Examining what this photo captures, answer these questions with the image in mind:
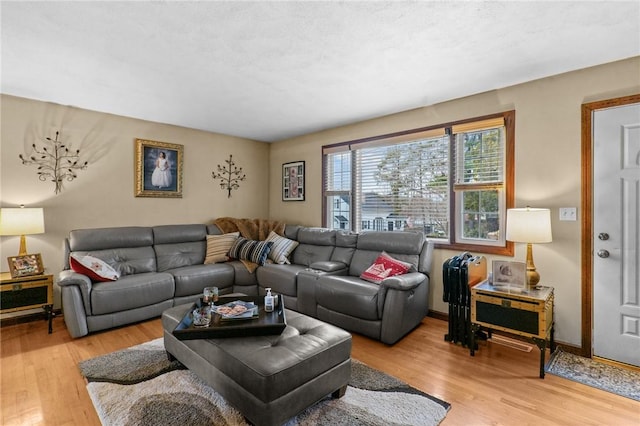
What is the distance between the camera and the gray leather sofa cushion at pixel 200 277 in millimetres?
3655

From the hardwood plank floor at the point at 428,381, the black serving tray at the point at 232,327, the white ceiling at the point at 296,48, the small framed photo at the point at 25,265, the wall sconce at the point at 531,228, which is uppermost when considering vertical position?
the white ceiling at the point at 296,48

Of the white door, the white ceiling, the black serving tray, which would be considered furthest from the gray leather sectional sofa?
the white ceiling

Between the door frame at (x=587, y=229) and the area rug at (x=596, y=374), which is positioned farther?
the door frame at (x=587, y=229)

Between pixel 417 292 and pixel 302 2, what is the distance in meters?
2.64

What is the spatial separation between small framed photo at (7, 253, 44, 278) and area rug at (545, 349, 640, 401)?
4.83 m

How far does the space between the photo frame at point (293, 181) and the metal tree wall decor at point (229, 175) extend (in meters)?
0.77

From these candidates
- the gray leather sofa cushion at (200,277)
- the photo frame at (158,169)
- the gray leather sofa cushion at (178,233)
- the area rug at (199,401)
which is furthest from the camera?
the photo frame at (158,169)

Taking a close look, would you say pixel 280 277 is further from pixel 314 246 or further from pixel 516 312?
pixel 516 312

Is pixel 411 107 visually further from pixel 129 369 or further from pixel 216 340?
pixel 129 369

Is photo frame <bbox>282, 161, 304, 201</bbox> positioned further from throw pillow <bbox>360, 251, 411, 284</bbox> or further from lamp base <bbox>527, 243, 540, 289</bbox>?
lamp base <bbox>527, 243, 540, 289</bbox>

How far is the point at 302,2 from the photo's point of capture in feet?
5.90

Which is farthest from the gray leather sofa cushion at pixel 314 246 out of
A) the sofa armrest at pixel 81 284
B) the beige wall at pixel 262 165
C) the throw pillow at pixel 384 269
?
the sofa armrest at pixel 81 284

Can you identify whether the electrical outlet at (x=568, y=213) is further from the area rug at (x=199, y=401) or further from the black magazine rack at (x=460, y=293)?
the area rug at (x=199, y=401)

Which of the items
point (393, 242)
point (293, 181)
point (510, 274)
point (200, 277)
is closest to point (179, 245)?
point (200, 277)
